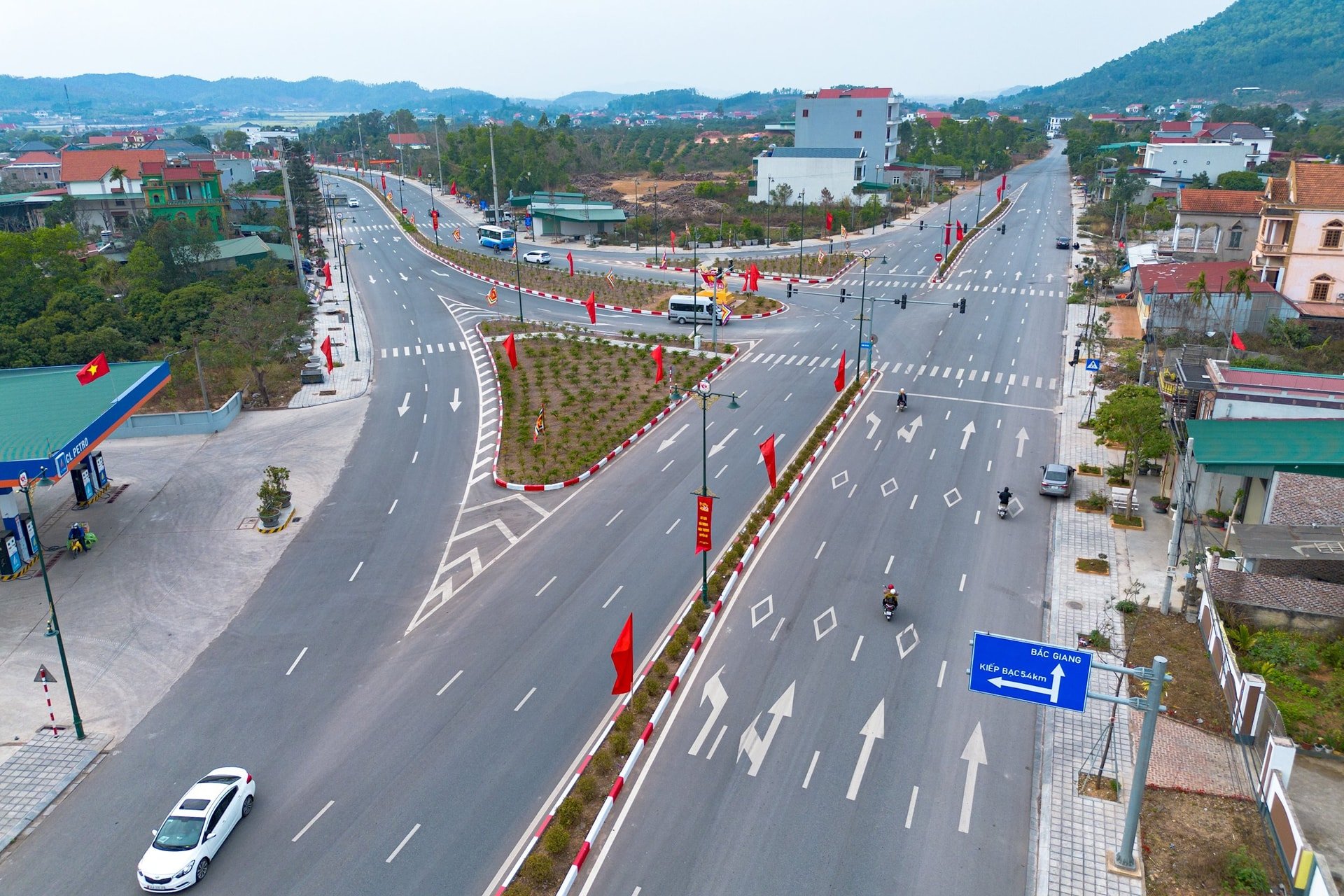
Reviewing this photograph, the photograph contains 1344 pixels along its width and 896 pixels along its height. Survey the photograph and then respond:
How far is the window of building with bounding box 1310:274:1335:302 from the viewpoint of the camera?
5603 cm

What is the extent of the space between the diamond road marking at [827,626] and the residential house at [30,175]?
153418 mm

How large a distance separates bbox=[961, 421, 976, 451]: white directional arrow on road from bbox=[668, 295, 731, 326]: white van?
84.3 ft

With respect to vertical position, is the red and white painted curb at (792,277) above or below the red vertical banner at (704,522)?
above

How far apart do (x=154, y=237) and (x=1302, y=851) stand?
87315 mm

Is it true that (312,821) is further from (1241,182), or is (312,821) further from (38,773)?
(1241,182)

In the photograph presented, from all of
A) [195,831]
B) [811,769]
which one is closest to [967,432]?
[811,769]

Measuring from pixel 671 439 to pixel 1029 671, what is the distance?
27368 millimetres

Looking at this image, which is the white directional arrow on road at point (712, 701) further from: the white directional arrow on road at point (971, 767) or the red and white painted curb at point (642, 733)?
the white directional arrow on road at point (971, 767)

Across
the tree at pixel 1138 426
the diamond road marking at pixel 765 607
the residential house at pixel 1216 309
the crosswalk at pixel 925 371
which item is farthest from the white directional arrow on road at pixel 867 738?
the residential house at pixel 1216 309

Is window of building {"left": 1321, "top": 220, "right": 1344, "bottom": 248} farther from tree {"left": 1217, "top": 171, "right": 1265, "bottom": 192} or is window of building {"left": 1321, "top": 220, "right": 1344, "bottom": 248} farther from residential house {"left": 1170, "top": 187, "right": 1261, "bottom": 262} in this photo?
tree {"left": 1217, "top": 171, "right": 1265, "bottom": 192}

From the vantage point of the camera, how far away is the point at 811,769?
2231 cm

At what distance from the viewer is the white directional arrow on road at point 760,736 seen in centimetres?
2273

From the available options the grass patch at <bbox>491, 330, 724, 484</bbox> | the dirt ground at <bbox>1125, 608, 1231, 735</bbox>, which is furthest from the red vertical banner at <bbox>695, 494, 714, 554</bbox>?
the dirt ground at <bbox>1125, 608, 1231, 735</bbox>

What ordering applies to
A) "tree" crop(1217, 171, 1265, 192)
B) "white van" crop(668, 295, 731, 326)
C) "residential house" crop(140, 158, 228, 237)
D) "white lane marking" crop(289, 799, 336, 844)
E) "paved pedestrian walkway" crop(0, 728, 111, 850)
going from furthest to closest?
"tree" crop(1217, 171, 1265, 192), "residential house" crop(140, 158, 228, 237), "white van" crop(668, 295, 731, 326), "paved pedestrian walkway" crop(0, 728, 111, 850), "white lane marking" crop(289, 799, 336, 844)
